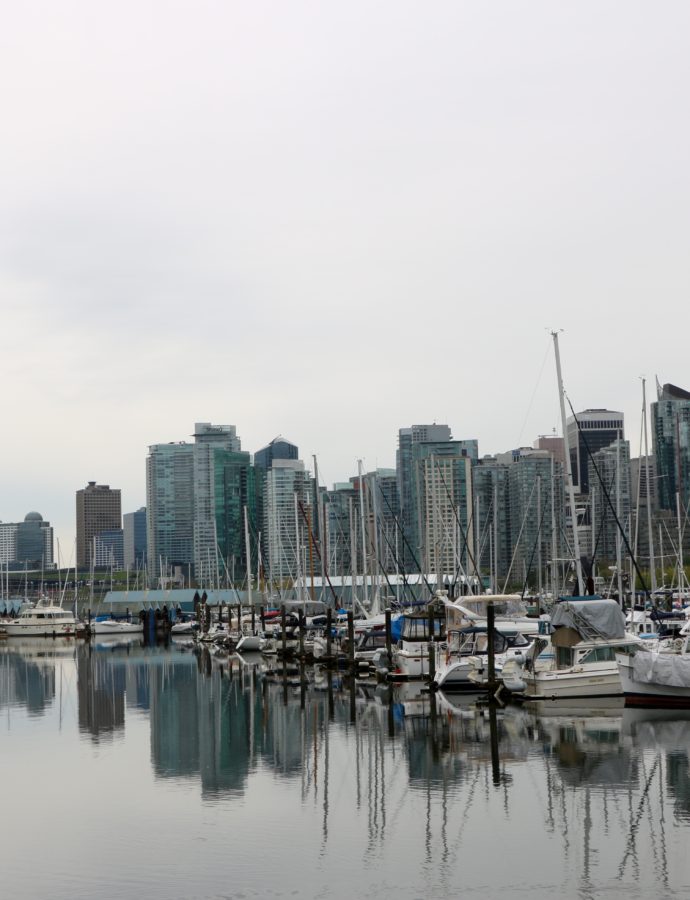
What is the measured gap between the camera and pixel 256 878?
2178 cm

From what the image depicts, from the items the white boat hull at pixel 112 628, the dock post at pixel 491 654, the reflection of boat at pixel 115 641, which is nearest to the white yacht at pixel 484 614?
the dock post at pixel 491 654

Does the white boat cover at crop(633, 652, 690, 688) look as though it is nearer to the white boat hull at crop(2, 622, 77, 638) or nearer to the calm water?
the calm water

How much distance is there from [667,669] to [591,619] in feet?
12.5

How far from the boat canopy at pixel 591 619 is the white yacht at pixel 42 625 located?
309 feet

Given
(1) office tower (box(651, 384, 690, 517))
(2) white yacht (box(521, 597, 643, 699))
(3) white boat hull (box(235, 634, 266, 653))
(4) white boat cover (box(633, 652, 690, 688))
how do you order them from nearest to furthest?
(4) white boat cover (box(633, 652, 690, 688)) < (2) white yacht (box(521, 597, 643, 699)) < (3) white boat hull (box(235, 634, 266, 653)) < (1) office tower (box(651, 384, 690, 517))

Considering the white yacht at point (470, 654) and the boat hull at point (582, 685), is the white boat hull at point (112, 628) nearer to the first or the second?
the white yacht at point (470, 654)

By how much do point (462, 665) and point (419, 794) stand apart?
21406mm

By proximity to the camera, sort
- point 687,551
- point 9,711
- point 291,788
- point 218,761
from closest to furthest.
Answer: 1. point 291,788
2. point 218,761
3. point 9,711
4. point 687,551

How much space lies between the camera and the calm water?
21.6 m

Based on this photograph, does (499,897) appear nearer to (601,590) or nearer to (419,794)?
(419,794)

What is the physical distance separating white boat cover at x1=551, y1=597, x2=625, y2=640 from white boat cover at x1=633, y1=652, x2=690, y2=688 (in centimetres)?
306

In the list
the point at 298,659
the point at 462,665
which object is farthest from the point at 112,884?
the point at 298,659

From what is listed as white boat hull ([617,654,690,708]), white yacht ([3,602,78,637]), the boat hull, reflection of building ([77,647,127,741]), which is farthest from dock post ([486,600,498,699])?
white yacht ([3,602,78,637])

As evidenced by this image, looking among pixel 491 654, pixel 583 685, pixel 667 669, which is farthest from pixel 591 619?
pixel 491 654
